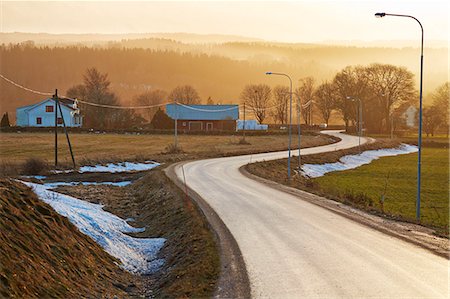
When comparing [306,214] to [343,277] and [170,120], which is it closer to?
[343,277]

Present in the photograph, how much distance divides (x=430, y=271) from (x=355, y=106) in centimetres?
11326

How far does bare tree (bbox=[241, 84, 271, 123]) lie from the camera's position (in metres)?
150

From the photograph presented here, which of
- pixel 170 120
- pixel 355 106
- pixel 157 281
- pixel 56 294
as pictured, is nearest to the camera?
pixel 56 294

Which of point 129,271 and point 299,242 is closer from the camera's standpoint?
point 129,271

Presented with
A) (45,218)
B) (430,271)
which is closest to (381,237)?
(430,271)

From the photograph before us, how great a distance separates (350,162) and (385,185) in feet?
72.9

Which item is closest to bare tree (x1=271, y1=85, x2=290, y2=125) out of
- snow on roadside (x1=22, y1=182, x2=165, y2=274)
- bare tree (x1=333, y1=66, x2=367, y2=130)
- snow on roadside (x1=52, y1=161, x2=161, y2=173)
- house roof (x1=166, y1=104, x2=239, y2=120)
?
bare tree (x1=333, y1=66, x2=367, y2=130)

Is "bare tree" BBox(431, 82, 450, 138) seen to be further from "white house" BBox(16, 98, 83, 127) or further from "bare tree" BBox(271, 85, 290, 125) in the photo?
"white house" BBox(16, 98, 83, 127)

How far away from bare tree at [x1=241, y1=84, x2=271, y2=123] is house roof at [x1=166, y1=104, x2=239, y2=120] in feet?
90.2

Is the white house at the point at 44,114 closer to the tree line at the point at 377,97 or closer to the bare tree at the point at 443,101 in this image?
the tree line at the point at 377,97

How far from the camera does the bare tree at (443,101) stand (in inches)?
4712

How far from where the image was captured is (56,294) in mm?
9930

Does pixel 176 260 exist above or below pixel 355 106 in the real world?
below

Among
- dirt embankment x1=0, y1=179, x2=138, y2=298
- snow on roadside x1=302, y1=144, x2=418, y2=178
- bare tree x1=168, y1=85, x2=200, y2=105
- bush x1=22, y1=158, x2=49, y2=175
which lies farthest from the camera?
bare tree x1=168, y1=85, x2=200, y2=105
